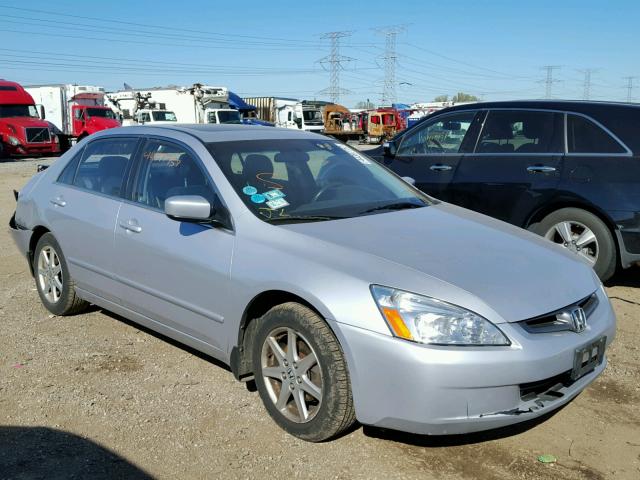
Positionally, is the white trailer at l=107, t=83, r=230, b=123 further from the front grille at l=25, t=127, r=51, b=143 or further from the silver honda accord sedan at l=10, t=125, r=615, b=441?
the silver honda accord sedan at l=10, t=125, r=615, b=441

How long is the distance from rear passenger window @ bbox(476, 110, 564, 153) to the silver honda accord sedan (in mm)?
2171

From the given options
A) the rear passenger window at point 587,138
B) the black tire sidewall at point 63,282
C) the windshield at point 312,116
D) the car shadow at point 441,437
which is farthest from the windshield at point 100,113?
the car shadow at point 441,437

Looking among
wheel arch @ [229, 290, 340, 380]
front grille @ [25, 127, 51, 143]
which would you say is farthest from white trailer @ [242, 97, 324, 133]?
wheel arch @ [229, 290, 340, 380]

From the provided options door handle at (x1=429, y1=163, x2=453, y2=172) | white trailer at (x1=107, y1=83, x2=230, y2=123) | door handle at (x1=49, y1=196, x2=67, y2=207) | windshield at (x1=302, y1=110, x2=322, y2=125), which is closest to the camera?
door handle at (x1=49, y1=196, x2=67, y2=207)

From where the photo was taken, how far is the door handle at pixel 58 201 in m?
4.91

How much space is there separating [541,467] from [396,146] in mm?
4682

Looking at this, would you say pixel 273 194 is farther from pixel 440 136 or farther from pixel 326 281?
pixel 440 136

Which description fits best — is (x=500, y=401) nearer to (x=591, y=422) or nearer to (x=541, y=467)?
(x=541, y=467)

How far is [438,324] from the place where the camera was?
9.27 ft

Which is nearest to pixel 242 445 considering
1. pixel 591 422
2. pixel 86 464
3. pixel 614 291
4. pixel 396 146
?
pixel 86 464

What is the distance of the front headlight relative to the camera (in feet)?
9.19

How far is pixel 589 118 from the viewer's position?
5.97 m

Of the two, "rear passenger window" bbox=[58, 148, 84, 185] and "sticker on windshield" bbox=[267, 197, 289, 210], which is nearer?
"sticker on windshield" bbox=[267, 197, 289, 210]

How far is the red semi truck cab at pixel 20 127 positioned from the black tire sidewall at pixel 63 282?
24885mm
